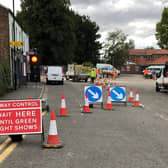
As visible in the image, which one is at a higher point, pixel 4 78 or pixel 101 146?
pixel 4 78

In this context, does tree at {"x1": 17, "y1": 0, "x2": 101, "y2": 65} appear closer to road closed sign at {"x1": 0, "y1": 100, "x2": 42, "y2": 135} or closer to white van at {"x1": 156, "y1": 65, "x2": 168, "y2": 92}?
white van at {"x1": 156, "y1": 65, "x2": 168, "y2": 92}

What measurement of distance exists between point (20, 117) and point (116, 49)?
106 meters

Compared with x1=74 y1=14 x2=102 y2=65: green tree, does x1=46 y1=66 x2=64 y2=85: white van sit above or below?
below

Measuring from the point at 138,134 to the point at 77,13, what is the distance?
243ft

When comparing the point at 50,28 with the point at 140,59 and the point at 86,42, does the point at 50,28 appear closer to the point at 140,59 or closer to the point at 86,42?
the point at 86,42

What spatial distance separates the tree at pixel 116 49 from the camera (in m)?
110

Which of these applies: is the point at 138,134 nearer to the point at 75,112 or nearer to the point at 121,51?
the point at 75,112

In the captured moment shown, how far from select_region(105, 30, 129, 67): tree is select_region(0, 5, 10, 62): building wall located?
81.8m

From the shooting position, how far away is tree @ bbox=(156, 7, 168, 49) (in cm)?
3294

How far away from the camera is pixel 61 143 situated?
734cm

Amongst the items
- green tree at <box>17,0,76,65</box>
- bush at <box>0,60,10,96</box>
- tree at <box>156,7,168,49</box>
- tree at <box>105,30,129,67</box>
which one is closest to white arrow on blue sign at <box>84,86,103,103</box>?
bush at <box>0,60,10,96</box>

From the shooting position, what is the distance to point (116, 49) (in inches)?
4397

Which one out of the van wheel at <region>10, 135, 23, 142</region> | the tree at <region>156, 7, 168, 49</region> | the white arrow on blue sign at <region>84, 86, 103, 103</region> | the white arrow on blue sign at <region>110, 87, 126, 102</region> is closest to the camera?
the van wheel at <region>10, 135, 23, 142</region>

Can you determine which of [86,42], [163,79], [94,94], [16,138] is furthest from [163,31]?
[86,42]
